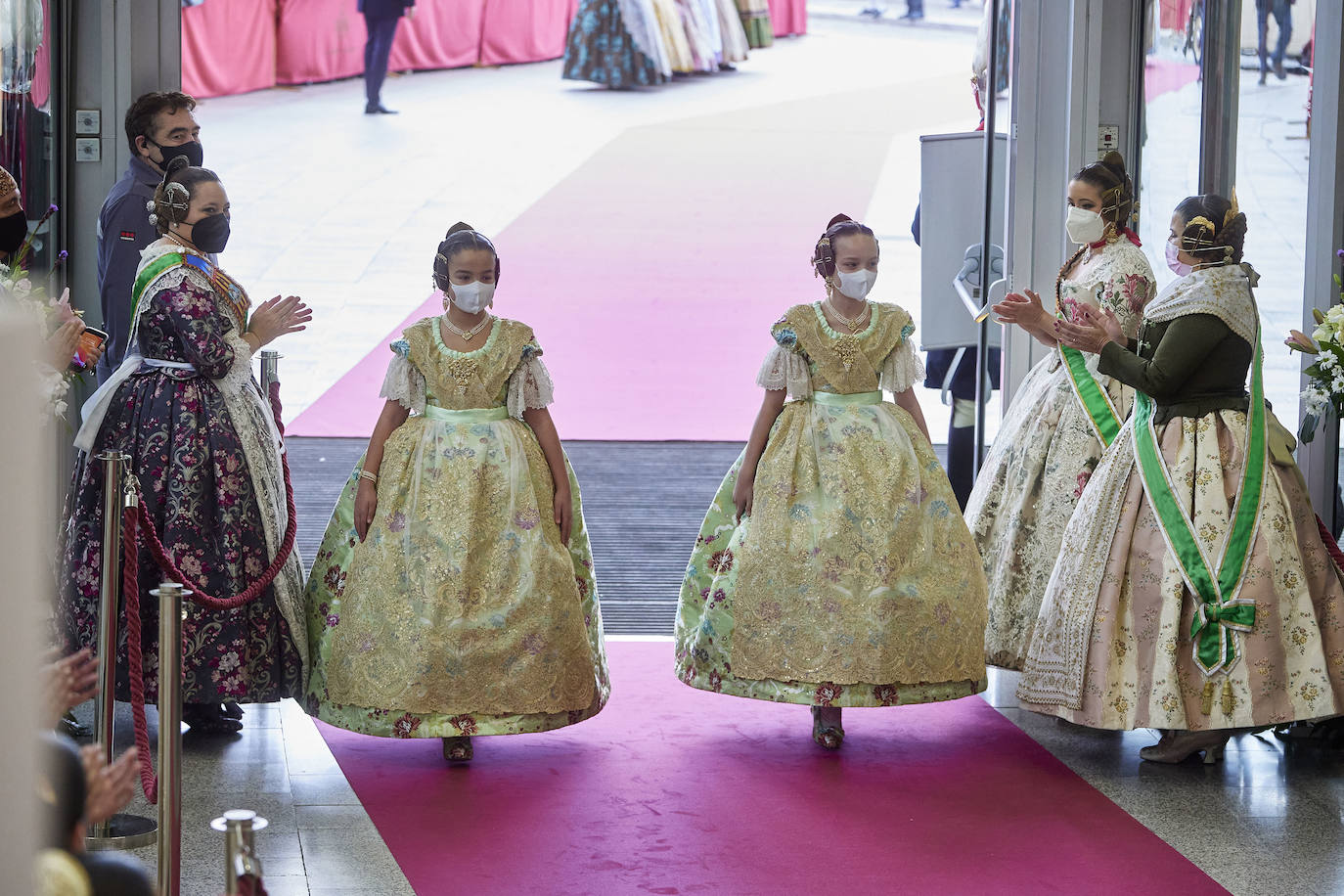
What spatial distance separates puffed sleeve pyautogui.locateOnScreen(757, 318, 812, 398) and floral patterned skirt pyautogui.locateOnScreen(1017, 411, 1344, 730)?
2.48ft

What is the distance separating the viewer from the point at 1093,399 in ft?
14.2

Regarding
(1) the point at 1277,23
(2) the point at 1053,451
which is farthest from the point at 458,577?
(1) the point at 1277,23

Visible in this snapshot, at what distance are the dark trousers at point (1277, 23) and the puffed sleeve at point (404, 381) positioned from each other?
2.65 meters

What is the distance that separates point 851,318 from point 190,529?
64.9 inches

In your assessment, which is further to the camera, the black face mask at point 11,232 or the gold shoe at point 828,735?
the gold shoe at point 828,735

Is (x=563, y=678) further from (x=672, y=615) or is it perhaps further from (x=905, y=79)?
(x=905, y=79)

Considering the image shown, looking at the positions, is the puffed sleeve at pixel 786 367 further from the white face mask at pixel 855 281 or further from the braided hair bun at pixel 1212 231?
the braided hair bun at pixel 1212 231

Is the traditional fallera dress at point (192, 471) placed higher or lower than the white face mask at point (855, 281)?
lower

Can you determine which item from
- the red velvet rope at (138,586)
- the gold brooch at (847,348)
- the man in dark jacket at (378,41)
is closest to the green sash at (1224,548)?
the gold brooch at (847,348)

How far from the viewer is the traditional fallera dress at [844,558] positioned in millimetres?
4000

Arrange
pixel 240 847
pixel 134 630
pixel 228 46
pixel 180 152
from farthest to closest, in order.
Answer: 1. pixel 228 46
2. pixel 180 152
3. pixel 134 630
4. pixel 240 847

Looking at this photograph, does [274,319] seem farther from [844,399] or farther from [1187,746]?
[1187,746]

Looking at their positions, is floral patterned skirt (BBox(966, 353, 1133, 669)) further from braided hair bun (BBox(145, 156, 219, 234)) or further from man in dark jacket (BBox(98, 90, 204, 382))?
man in dark jacket (BBox(98, 90, 204, 382))

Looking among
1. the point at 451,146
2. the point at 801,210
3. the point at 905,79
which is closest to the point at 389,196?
the point at 451,146
